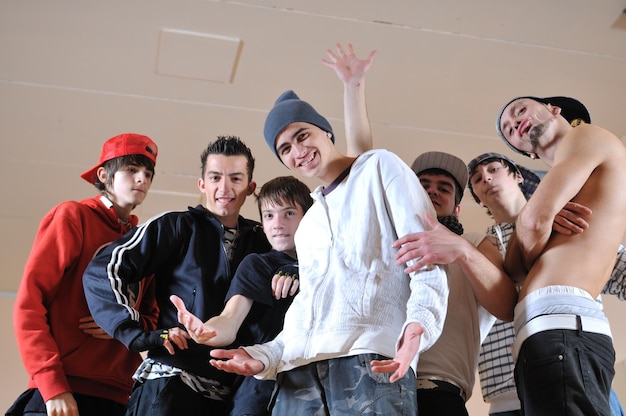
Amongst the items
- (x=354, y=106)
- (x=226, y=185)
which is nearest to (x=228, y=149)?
(x=226, y=185)

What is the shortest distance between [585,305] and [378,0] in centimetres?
226

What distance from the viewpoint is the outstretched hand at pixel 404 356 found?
1.47 meters

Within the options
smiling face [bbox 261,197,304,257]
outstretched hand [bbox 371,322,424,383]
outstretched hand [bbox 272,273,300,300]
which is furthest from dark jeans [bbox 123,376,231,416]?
outstretched hand [bbox 371,322,424,383]

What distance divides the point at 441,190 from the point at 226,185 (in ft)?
2.13

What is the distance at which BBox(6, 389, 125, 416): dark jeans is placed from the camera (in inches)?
84.3

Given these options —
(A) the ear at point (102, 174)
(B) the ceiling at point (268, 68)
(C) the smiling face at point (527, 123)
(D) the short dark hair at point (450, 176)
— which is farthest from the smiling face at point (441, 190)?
(B) the ceiling at point (268, 68)

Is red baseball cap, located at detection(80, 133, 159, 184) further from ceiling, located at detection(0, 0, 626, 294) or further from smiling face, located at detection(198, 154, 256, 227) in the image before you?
ceiling, located at detection(0, 0, 626, 294)

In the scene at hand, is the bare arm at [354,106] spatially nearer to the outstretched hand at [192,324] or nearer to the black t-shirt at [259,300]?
the black t-shirt at [259,300]

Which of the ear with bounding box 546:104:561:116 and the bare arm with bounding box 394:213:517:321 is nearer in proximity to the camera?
the bare arm with bounding box 394:213:517:321

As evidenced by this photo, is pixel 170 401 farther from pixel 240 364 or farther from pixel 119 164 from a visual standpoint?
pixel 119 164

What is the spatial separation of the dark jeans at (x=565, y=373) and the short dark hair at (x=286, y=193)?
75 cm

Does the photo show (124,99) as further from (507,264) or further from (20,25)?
(507,264)

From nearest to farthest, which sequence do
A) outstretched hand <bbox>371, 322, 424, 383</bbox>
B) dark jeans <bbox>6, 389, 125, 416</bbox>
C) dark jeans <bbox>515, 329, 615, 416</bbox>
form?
outstretched hand <bbox>371, 322, 424, 383</bbox> < dark jeans <bbox>515, 329, 615, 416</bbox> < dark jeans <bbox>6, 389, 125, 416</bbox>

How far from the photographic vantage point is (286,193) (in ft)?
7.20
